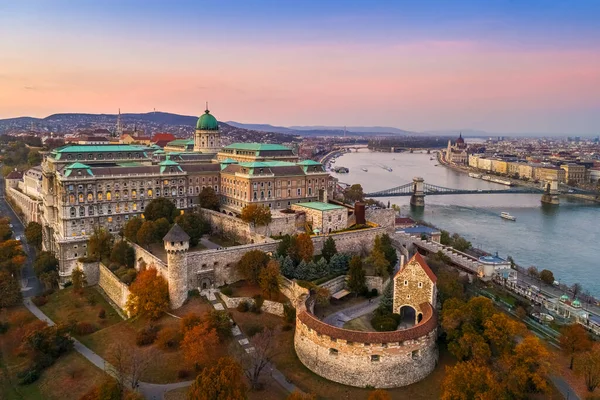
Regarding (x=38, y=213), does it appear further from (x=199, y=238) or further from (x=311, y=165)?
(x=311, y=165)

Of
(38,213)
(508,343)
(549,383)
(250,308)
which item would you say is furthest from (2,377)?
(38,213)

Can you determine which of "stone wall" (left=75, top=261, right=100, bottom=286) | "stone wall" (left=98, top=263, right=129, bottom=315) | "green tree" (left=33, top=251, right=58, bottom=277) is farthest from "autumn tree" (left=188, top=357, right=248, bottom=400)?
"green tree" (left=33, top=251, right=58, bottom=277)

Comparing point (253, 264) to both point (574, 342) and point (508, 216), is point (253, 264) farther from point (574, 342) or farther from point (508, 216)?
point (508, 216)

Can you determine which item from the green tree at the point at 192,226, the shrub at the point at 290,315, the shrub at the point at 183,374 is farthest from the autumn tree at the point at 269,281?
the green tree at the point at 192,226

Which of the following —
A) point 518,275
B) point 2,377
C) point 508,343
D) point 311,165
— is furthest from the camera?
point 311,165

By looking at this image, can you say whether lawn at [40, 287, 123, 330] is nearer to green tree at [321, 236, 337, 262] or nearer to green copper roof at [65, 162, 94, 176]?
green copper roof at [65, 162, 94, 176]

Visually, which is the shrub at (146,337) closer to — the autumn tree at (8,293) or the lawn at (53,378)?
the lawn at (53,378)

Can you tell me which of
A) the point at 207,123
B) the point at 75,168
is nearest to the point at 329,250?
the point at 75,168
